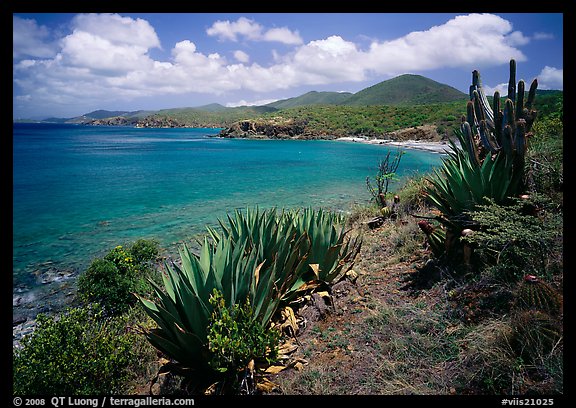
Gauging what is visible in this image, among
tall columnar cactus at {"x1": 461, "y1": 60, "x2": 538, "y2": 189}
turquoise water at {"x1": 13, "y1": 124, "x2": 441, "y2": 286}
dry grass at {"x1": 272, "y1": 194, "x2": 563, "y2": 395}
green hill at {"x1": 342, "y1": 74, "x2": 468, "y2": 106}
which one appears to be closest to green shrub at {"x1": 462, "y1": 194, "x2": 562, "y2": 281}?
dry grass at {"x1": 272, "y1": 194, "x2": 563, "y2": 395}

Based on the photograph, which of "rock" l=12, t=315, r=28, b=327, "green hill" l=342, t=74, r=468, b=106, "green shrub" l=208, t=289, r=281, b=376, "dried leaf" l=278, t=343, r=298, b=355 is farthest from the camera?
"green hill" l=342, t=74, r=468, b=106

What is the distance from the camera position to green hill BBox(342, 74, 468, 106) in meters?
120

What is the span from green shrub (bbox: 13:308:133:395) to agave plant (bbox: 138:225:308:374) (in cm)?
59

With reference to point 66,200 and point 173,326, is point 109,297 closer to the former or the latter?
point 173,326

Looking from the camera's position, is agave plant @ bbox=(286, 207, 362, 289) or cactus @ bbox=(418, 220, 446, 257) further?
cactus @ bbox=(418, 220, 446, 257)

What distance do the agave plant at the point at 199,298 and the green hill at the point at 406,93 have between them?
12597 centimetres

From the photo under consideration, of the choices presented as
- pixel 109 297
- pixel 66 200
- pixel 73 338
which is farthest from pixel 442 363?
pixel 66 200

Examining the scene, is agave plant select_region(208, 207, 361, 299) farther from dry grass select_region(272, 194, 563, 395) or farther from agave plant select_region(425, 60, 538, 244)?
agave plant select_region(425, 60, 538, 244)

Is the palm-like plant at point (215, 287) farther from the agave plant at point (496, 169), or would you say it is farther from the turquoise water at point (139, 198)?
the turquoise water at point (139, 198)

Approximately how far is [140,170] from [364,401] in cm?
3349

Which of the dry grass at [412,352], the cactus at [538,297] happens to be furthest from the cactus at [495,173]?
the cactus at [538,297]

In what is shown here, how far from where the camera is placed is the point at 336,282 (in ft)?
16.3

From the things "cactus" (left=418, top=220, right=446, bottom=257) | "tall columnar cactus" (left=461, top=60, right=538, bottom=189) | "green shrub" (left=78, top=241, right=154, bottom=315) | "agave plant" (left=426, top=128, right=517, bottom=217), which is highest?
"tall columnar cactus" (left=461, top=60, right=538, bottom=189)
